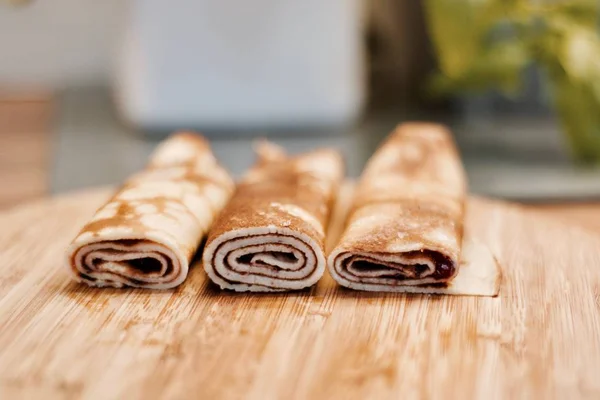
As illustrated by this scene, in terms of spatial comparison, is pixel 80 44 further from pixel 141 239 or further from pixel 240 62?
pixel 141 239

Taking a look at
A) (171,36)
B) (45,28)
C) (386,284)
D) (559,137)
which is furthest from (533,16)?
(45,28)

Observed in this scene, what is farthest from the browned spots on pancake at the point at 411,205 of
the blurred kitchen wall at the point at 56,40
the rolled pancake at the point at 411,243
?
the blurred kitchen wall at the point at 56,40

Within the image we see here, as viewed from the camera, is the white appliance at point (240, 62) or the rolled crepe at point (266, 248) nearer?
the rolled crepe at point (266, 248)

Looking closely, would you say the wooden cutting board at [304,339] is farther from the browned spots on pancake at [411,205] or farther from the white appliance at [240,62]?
the white appliance at [240,62]

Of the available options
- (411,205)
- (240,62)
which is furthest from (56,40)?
(411,205)

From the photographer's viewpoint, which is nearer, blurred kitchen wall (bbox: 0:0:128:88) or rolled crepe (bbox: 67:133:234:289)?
rolled crepe (bbox: 67:133:234:289)

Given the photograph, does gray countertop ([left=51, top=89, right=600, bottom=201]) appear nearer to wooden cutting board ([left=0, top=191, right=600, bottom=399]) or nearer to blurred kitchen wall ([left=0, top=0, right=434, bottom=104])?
blurred kitchen wall ([left=0, top=0, right=434, bottom=104])

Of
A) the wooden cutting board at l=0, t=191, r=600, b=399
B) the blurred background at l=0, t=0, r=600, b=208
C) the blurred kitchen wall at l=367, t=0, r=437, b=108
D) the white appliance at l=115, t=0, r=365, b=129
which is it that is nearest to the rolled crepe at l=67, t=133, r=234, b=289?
the wooden cutting board at l=0, t=191, r=600, b=399
